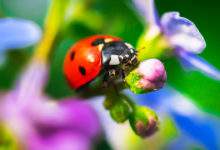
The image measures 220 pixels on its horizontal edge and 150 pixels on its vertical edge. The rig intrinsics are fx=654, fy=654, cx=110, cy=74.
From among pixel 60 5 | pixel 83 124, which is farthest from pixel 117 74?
pixel 83 124

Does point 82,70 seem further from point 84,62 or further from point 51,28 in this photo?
point 51,28

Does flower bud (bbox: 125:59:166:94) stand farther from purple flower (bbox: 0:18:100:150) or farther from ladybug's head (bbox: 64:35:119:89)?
purple flower (bbox: 0:18:100:150)

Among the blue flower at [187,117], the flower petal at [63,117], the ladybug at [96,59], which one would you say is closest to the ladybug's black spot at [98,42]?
→ the ladybug at [96,59]

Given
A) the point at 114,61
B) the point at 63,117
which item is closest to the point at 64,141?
the point at 63,117

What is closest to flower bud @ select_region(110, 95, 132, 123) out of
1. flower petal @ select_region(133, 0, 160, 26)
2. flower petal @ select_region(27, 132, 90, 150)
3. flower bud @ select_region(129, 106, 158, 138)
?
flower bud @ select_region(129, 106, 158, 138)

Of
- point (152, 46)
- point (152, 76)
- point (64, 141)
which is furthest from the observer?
point (64, 141)

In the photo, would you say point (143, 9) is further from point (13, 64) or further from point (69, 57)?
point (13, 64)
